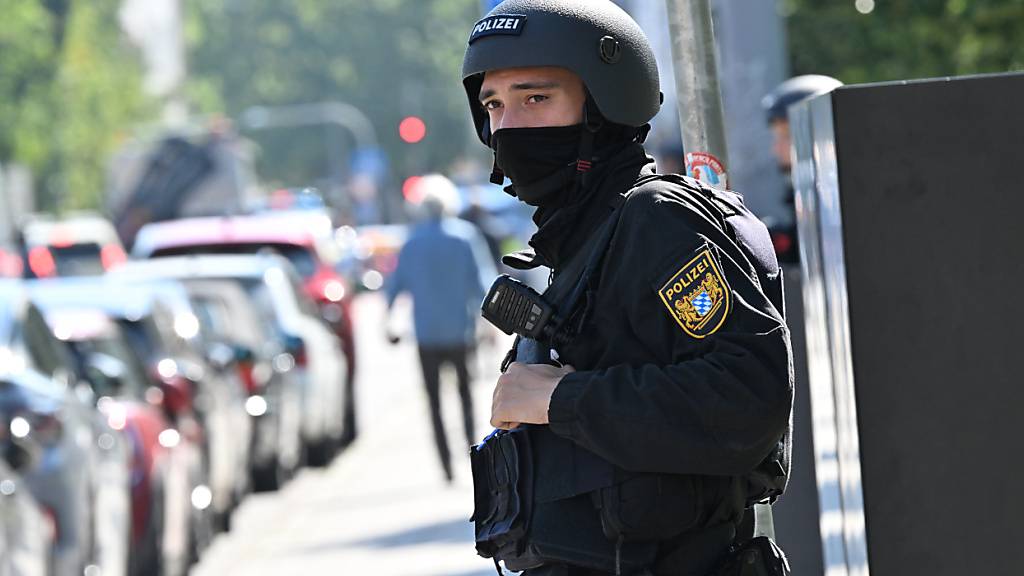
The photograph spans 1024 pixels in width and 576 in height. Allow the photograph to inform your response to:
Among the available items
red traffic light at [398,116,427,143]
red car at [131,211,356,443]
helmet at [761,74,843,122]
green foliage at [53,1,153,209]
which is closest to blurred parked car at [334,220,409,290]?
red traffic light at [398,116,427,143]

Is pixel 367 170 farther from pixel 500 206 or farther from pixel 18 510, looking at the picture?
pixel 18 510

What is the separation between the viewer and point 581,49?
3287mm

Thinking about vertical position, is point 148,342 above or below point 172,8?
below

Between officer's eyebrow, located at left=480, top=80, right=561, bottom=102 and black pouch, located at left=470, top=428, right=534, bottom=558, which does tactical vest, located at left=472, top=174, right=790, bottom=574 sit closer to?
black pouch, located at left=470, top=428, right=534, bottom=558

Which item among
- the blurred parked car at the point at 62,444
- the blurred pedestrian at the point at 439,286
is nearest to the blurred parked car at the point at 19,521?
the blurred parked car at the point at 62,444

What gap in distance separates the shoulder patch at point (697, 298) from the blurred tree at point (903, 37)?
12017mm

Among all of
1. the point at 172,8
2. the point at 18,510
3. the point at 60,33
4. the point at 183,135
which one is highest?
the point at 172,8

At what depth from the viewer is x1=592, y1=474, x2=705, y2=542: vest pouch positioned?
3.05 metres

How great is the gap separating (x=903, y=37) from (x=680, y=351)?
1531cm

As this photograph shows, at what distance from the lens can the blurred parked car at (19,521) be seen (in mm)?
6891

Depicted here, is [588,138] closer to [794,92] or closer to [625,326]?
[625,326]

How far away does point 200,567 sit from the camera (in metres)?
11.2

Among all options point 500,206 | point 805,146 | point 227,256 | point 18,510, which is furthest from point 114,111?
point 805,146

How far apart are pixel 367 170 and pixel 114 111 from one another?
856 inches
